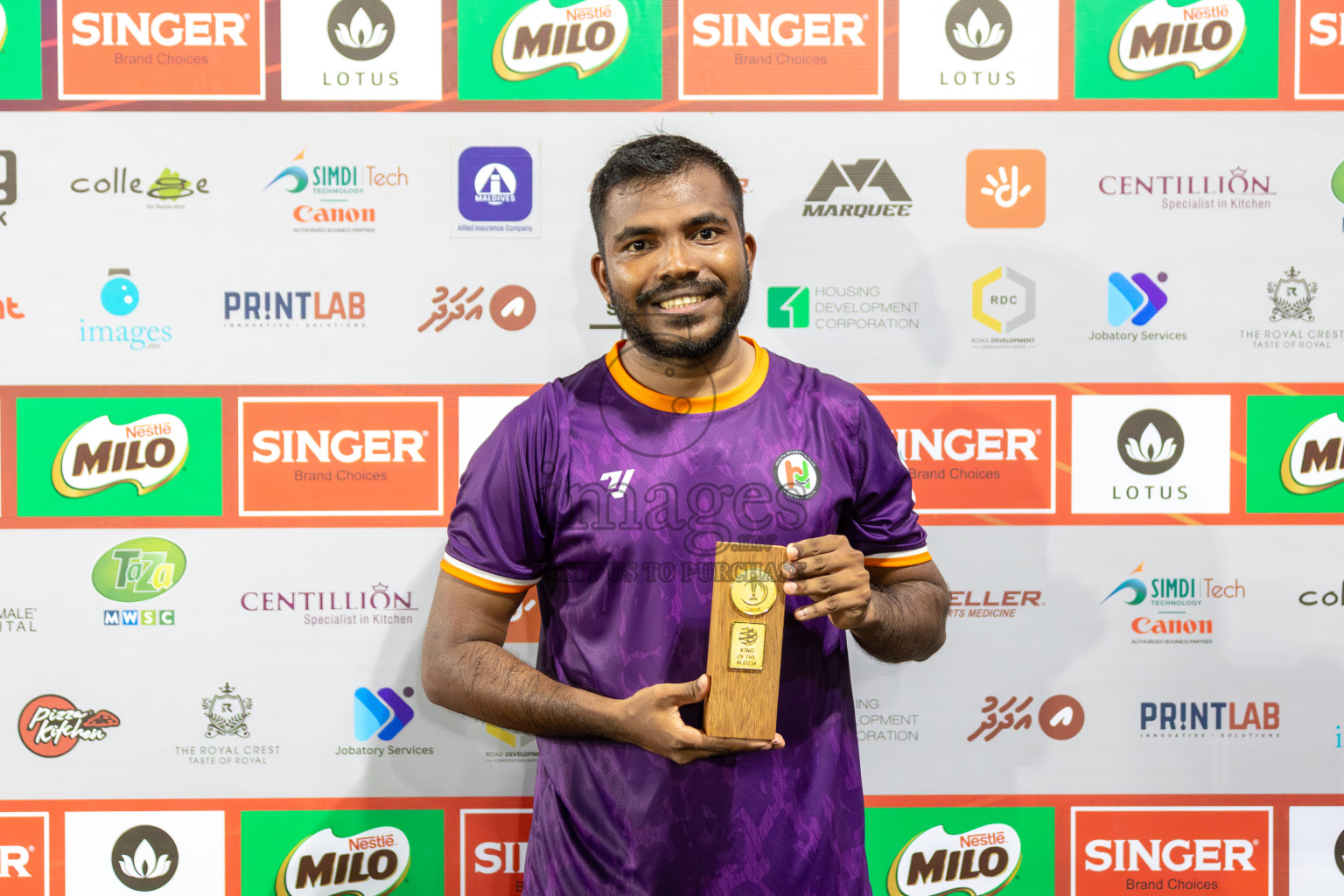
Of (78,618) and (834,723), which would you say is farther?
(78,618)

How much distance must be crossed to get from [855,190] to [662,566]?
108 centimetres

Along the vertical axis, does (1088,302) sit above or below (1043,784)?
above

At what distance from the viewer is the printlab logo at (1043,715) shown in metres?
1.98

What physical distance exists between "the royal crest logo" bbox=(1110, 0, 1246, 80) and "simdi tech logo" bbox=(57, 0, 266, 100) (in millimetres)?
1924

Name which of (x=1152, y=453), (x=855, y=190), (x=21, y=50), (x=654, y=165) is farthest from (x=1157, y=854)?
(x=21, y=50)

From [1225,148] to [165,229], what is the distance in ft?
7.83

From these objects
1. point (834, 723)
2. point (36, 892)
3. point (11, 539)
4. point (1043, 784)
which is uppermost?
point (11, 539)

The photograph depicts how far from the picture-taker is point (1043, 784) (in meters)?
1.99

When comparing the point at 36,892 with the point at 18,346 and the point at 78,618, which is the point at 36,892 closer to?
the point at 78,618

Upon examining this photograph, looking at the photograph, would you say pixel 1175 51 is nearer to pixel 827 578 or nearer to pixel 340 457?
pixel 827 578

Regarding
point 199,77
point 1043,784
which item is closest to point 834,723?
point 1043,784

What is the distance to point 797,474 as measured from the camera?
4.41 ft

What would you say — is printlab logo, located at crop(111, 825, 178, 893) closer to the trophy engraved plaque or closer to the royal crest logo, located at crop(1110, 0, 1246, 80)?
the trophy engraved plaque

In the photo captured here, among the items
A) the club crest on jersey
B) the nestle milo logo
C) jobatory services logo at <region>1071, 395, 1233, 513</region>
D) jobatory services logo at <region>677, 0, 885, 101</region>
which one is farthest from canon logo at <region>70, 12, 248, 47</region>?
jobatory services logo at <region>1071, 395, 1233, 513</region>
